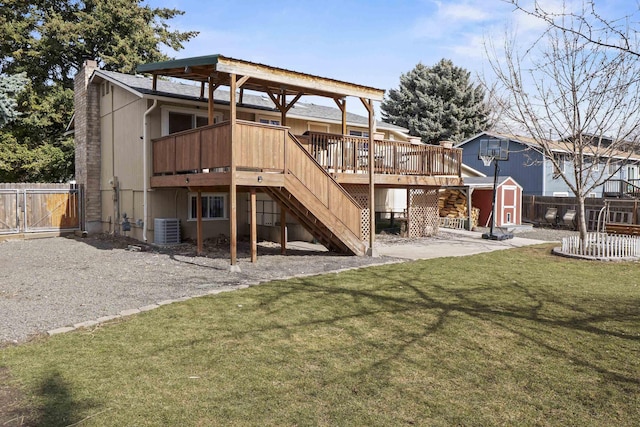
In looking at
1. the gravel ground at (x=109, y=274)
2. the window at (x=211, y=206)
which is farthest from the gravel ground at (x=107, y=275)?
the window at (x=211, y=206)

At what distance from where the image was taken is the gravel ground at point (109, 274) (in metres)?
6.62

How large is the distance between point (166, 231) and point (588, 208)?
19.9 meters

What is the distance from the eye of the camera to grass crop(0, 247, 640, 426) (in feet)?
12.1

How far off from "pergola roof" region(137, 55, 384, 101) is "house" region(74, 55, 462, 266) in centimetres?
3

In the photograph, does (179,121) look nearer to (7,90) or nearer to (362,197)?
(362,197)

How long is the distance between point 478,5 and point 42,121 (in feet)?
77.7

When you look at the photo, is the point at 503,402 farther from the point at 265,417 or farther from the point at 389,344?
the point at 265,417

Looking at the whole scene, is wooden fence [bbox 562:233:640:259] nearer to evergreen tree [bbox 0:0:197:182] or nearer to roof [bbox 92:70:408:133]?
roof [bbox 92:70:408:133]

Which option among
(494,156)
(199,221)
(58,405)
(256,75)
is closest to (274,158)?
(256,75)

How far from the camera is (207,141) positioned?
425 inches

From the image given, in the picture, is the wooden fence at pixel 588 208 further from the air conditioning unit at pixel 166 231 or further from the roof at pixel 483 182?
the air conditioning unit at pixel 166 231

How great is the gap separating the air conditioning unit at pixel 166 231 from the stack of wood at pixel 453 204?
14244mm

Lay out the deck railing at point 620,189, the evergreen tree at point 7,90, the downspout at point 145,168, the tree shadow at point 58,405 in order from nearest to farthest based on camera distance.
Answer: the tree shadow at point 58,405
the downspout at point 145,168
the evergreen tree at point 7,90
the deck railing at point 620,189

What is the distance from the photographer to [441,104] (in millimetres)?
37969
